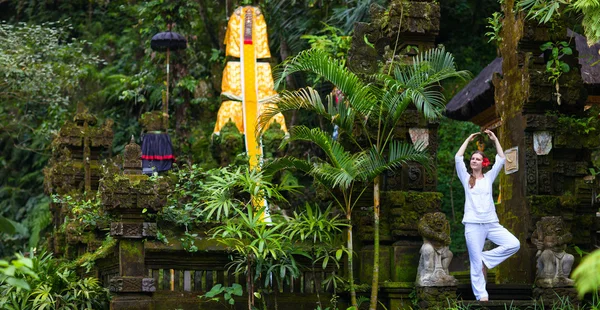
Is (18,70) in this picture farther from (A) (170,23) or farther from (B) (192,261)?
(B) (192,261)

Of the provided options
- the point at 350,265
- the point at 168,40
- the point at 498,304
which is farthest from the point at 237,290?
the point at 168,40

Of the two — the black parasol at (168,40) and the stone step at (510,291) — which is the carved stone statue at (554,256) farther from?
the black parasol at (168,40)

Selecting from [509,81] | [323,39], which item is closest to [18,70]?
[323,39]

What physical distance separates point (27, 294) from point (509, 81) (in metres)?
7.03

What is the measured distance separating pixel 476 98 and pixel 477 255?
9166 mm

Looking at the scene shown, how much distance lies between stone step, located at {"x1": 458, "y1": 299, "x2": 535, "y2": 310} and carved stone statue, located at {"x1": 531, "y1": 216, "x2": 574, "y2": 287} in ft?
1.08

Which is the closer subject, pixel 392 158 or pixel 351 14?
pixel 392 158

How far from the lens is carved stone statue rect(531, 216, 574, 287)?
37.0 feet

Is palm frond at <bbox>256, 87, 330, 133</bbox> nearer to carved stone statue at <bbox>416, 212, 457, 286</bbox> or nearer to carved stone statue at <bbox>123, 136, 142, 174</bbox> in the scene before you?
carved stone statue at <bbox>123, 136, 142, 174</bbox>

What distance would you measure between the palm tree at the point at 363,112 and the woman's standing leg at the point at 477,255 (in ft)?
3.02

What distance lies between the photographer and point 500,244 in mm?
11336


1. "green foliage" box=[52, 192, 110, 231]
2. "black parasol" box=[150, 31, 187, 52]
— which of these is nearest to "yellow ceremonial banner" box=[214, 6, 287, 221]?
"black parasol" box=[150, 31, 187, 52]

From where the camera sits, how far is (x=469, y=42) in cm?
2539

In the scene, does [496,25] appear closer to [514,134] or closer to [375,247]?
[514,134]
